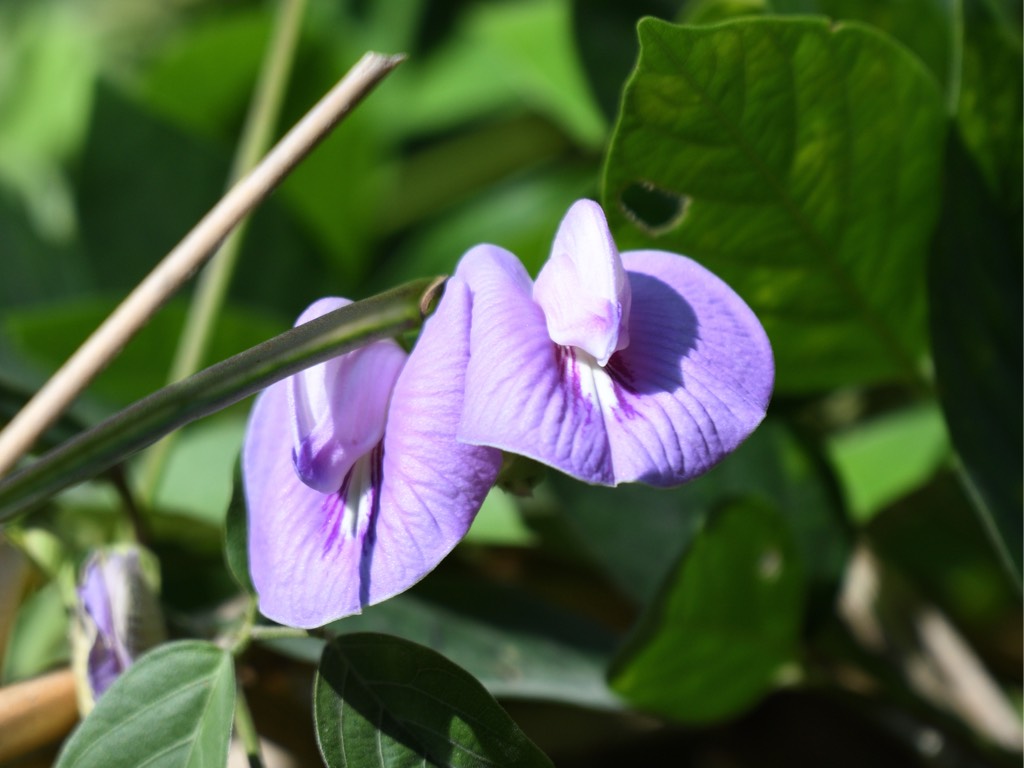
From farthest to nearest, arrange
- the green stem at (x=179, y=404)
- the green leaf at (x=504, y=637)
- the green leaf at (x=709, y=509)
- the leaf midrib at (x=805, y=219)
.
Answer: the green leaf at (x=709, y=509) → the green leaf at (x=504, y=637) → the leaf midrib at (x=805, y=219) → the green stem at (x=179, y=404)

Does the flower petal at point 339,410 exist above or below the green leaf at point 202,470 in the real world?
above

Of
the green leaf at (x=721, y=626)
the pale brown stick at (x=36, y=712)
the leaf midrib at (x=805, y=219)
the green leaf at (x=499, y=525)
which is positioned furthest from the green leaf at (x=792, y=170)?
the pale brown stick at (x=36, y=712)

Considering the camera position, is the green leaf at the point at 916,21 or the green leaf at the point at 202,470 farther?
the green leaf at the point at 202,470

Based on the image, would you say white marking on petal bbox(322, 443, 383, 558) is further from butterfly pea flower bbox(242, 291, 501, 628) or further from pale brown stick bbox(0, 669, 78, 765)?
pale brown stick bbox(0, 669, 78, 765)

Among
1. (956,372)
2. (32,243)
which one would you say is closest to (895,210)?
(956,372)

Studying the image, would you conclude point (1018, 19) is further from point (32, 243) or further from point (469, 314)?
point (32, 243)

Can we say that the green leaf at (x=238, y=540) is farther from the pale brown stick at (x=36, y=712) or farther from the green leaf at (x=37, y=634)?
the green leaf at (x=37, y=634)

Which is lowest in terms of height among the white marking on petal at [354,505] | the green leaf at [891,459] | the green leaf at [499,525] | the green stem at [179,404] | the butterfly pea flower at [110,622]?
the green leaf at [891,459]

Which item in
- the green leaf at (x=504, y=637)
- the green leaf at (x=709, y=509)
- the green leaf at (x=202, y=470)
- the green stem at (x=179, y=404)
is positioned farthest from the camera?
the green leaf at (x=202, y=470)
